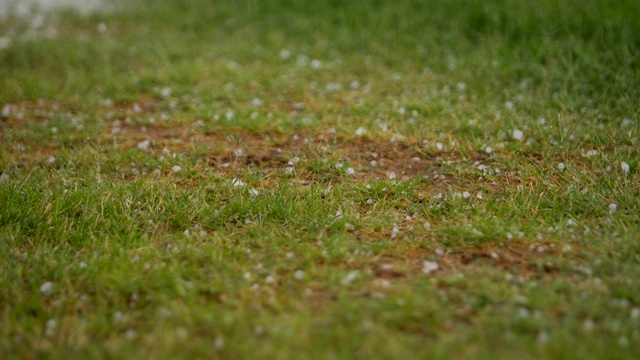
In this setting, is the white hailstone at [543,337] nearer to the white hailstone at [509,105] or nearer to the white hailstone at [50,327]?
the white hailstone at [50,327]

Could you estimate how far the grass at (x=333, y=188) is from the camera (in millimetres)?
3010

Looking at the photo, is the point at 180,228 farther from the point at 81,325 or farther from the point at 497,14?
the point at 497,14

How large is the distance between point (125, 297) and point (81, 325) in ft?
1.02

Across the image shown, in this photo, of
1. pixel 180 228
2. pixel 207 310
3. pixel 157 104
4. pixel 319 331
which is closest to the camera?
pixel 319 331

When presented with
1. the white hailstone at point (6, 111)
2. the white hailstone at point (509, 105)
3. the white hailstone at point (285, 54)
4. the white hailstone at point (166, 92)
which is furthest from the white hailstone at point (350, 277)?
the white hailstone at point (285, 54)

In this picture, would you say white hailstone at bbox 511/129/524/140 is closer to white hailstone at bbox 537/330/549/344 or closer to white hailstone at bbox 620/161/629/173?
white hailstone at bbox 620/161/629/173

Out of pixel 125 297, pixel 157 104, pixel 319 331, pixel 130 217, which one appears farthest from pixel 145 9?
pixel 319 331

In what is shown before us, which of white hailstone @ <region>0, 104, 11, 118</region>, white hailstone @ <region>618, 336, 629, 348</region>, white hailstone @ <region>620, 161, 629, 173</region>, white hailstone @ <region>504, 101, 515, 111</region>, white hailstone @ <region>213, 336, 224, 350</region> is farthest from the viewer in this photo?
white hailstone @ <region>0, 104, 11, 118</region>

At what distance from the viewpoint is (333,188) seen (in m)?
4.49

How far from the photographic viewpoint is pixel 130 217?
13.6ft

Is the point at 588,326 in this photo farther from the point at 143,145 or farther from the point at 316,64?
the point at 316,64

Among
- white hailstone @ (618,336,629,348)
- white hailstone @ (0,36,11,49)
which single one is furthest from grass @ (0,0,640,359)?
white hailstone @ (0,36,11,49)

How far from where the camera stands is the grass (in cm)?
301

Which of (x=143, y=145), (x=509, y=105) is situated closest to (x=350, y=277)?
(x=143, y=145)
